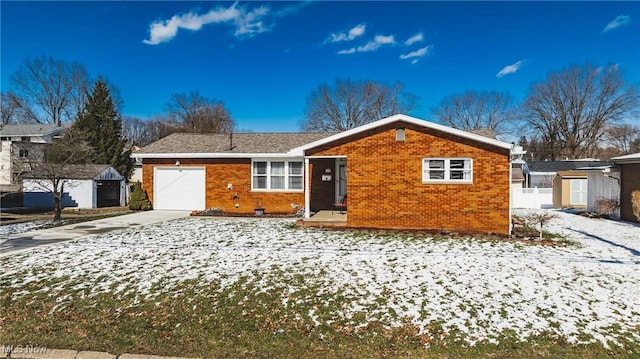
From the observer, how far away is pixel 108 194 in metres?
27.1

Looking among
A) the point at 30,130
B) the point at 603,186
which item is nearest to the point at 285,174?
the point at 603,186

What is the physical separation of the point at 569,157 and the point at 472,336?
47913 millimetres

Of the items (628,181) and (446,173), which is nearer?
(446,173)

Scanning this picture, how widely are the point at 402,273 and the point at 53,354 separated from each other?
5.48 metres

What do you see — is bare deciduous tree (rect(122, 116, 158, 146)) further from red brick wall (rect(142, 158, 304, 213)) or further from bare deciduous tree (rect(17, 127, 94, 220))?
red brick wall (rect(142, 158, 304, 213))

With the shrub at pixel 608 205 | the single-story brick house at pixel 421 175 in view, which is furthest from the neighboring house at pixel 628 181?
the single-story brick house at pixel 421 175

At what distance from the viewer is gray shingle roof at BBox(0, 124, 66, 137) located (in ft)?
143

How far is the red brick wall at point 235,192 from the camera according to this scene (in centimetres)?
1709

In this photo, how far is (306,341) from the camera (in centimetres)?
478

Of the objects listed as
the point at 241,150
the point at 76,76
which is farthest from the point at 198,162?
the point at 76,76

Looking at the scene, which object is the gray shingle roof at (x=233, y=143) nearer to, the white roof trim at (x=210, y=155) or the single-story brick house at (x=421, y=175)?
the white roof trim at (x=210, y=155)

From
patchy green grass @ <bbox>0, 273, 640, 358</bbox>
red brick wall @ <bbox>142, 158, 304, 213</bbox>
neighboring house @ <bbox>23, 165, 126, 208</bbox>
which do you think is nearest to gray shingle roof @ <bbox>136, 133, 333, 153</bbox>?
red brick wall @ <bbox>142, 158, 304, 213</bbox>

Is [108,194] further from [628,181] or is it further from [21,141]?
[628,181]

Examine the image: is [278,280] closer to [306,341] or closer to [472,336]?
[306,341]
